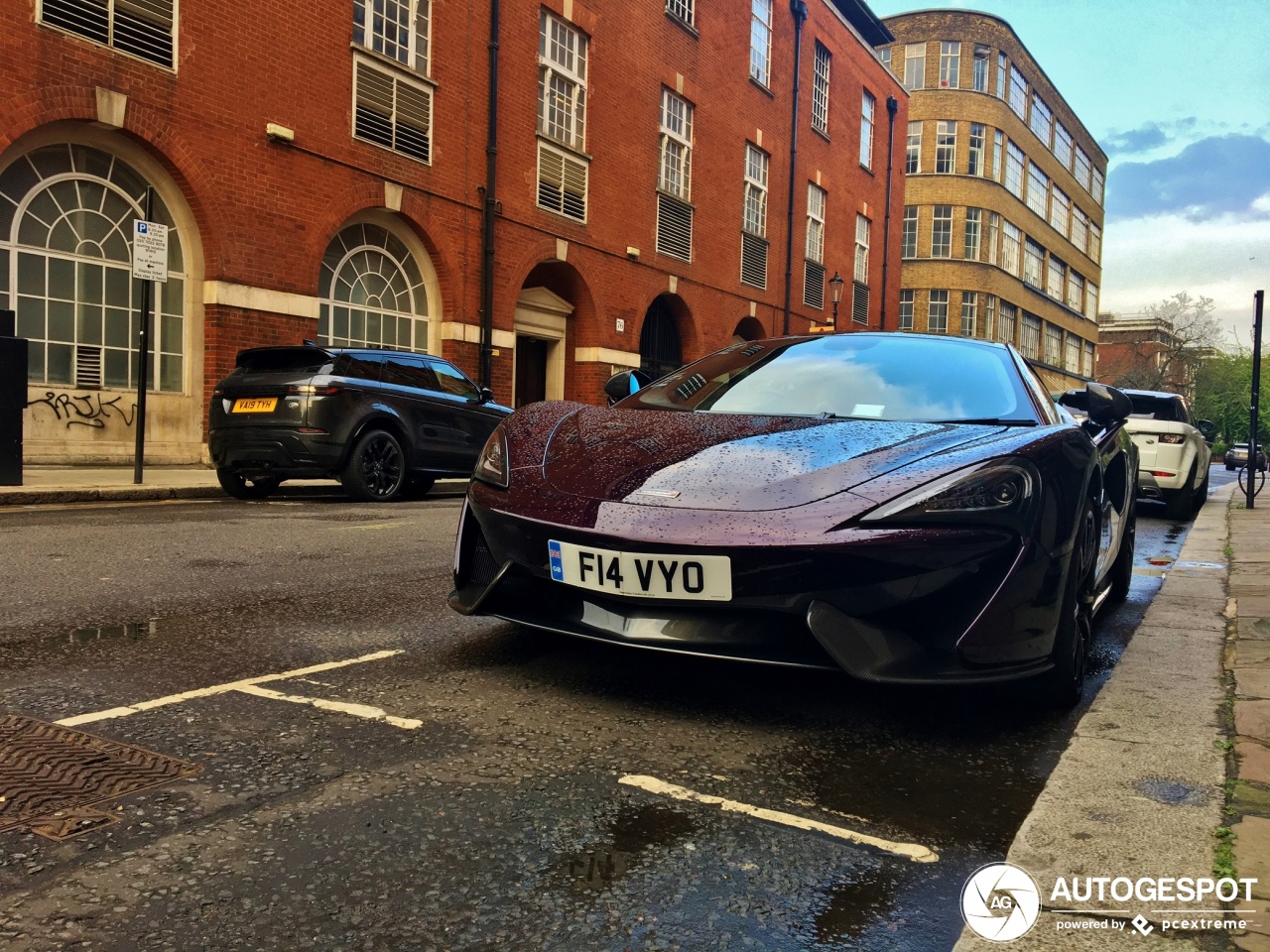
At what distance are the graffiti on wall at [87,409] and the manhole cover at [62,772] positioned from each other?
11.2 meters

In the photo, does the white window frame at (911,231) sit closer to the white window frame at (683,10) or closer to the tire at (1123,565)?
the white window frame at (683,10)

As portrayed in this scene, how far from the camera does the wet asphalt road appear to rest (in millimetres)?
1853

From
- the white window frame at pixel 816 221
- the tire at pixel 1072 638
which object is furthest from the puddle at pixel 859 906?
the white window frame at pixel 816 221

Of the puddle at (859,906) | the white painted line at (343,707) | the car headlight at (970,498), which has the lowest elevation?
the puddle at (859,906)

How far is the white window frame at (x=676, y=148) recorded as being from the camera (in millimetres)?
22984

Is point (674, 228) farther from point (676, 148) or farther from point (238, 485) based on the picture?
point (238, 485)

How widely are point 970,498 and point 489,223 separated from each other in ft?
53.0

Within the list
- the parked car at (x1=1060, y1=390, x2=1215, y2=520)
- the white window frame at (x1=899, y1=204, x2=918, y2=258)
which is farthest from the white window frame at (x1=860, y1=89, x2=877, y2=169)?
the parked car at (x1=1060, y1=390, x2=1215, y2=520)

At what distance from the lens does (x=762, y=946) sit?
1.80 meters

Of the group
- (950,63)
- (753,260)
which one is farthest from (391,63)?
(950,63)

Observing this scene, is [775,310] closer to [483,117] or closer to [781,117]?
[781,117]

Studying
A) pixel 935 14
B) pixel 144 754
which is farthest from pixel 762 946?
pixel 935 14

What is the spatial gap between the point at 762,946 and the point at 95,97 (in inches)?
532

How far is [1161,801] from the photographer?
2.54m
